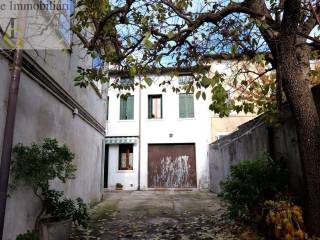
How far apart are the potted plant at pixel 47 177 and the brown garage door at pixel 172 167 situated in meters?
11.8

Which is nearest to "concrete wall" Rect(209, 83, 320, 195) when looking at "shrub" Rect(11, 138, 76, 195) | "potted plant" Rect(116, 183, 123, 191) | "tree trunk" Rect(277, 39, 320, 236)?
"tree trunk" Rect(277, 39, 320, 236)

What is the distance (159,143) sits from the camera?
17312mm

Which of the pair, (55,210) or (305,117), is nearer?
(305,117)

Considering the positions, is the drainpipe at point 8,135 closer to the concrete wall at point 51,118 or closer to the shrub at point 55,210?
the concrete wall at point 51,118

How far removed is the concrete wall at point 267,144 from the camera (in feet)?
17.5

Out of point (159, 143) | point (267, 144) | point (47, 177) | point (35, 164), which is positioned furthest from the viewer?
point (159, 143)

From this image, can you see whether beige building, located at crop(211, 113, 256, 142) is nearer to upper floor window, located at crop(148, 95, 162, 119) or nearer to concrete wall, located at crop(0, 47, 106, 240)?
upper floor window, located at crop(148, 95, 162, 119)

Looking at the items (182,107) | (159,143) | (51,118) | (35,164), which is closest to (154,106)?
(182,107)

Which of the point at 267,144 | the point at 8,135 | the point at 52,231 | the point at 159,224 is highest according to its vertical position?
the point at 267,144

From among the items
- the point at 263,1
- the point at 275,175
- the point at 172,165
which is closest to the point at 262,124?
the point at 275,175

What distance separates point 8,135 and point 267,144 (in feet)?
17.2

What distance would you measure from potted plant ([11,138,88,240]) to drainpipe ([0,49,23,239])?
1.63ft

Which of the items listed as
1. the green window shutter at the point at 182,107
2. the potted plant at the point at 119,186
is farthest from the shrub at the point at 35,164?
the green window shutter at the point at 182,107

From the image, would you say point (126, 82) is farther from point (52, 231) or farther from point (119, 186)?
point (119, 186)
